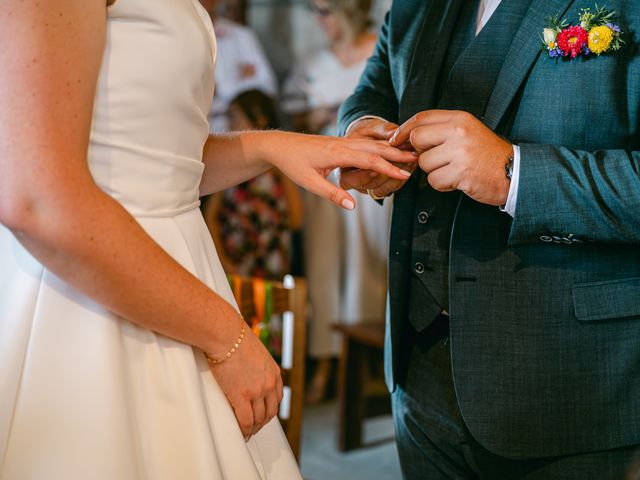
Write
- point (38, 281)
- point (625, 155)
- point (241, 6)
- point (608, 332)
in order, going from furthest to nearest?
point (241, 6) → point (608, 332) → point (625, 155) → point (38, 281)

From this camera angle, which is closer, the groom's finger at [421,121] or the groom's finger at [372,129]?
the groom's finger at [421,121]

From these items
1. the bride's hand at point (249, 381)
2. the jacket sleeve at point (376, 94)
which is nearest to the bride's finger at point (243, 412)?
the bride's hand at point (249, 381)

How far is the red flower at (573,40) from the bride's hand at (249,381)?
0.75m

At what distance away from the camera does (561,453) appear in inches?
56.0

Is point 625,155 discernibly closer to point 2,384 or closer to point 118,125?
point 118,125

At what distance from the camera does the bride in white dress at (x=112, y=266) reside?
88 centimetres

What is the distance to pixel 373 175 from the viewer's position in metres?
1.48

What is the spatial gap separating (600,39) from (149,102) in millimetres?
778

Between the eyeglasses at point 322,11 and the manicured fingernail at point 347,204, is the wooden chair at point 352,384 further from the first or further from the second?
the eyeglasses at point 322,11

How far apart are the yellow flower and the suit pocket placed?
41 cm

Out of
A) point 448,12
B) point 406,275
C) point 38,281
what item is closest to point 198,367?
point 38,281

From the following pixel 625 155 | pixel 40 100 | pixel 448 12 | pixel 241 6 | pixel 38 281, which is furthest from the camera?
pixel 241 6

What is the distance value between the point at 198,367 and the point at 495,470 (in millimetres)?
707

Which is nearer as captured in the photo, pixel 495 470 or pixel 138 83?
pixel 138 83
